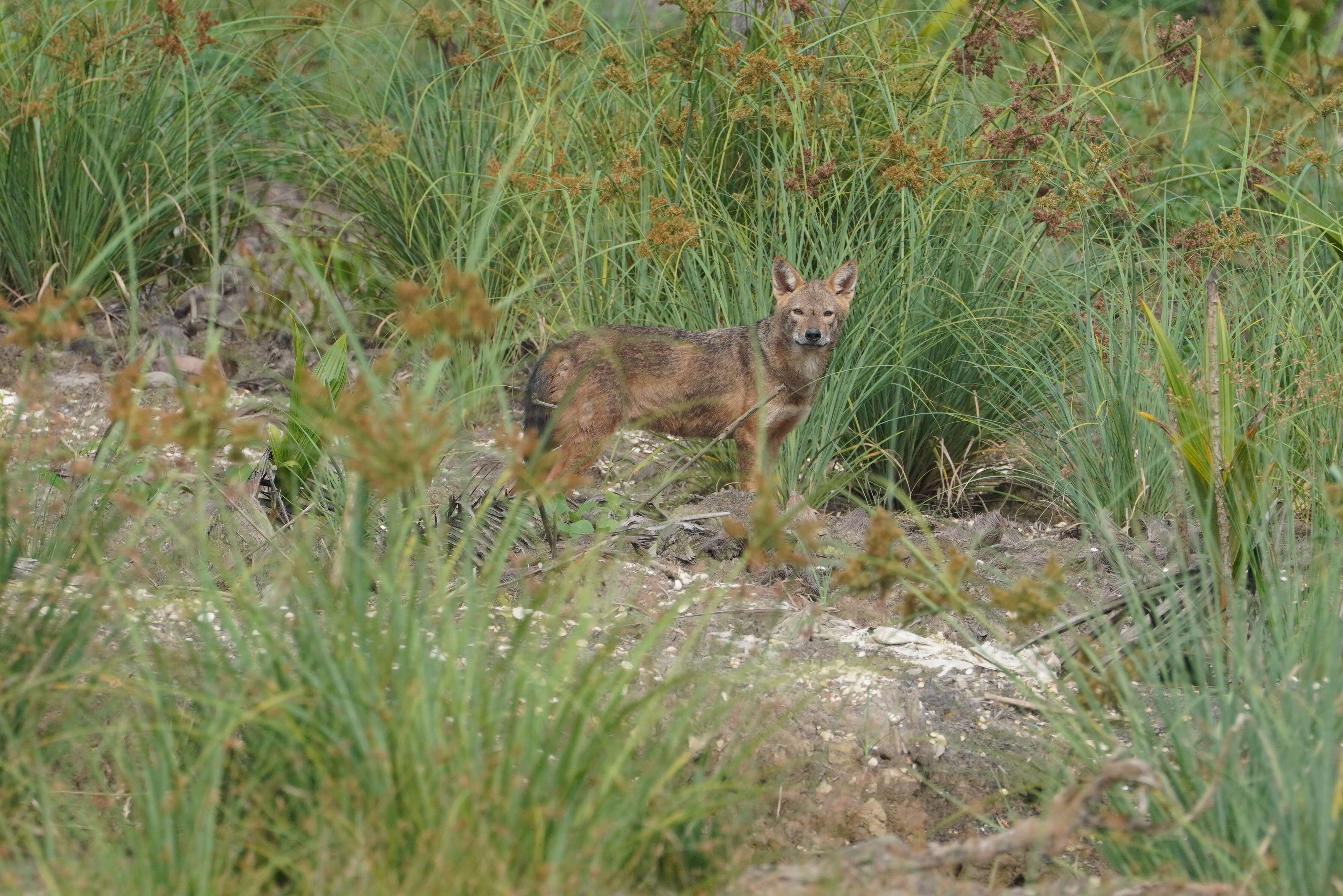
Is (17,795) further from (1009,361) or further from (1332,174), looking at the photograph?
(1332,174)

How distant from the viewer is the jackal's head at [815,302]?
5867 millimetres

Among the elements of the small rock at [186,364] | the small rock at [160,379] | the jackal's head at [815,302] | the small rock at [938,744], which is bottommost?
the small rock at [186,364]

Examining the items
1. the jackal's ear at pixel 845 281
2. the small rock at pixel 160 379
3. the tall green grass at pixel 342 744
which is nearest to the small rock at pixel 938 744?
the tall green grass at pixel 342 744

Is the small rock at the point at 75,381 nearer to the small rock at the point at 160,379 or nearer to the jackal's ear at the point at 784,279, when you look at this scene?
the small rock at the point at 160,379

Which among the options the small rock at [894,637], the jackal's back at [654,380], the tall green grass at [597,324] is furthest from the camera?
the jackal's back at [654,380]

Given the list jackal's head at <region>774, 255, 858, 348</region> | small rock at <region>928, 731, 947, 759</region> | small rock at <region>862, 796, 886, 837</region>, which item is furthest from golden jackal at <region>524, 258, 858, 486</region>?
small rock at <region>862, 796, 886, 837</region>

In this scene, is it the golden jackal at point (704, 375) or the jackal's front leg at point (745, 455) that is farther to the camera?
the jackal's front leg at point (745, 455)

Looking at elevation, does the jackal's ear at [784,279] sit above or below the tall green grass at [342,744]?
below

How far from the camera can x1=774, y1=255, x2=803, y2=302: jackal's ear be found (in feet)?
19.2

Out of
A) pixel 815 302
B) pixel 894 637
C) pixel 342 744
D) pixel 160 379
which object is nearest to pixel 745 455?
pixel 815 302

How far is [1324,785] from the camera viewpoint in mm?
2438

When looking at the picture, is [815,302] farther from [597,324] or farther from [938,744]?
[938,744]

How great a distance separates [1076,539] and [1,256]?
4718 mm

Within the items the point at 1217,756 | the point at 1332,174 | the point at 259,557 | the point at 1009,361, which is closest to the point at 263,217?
the point at 259,557
